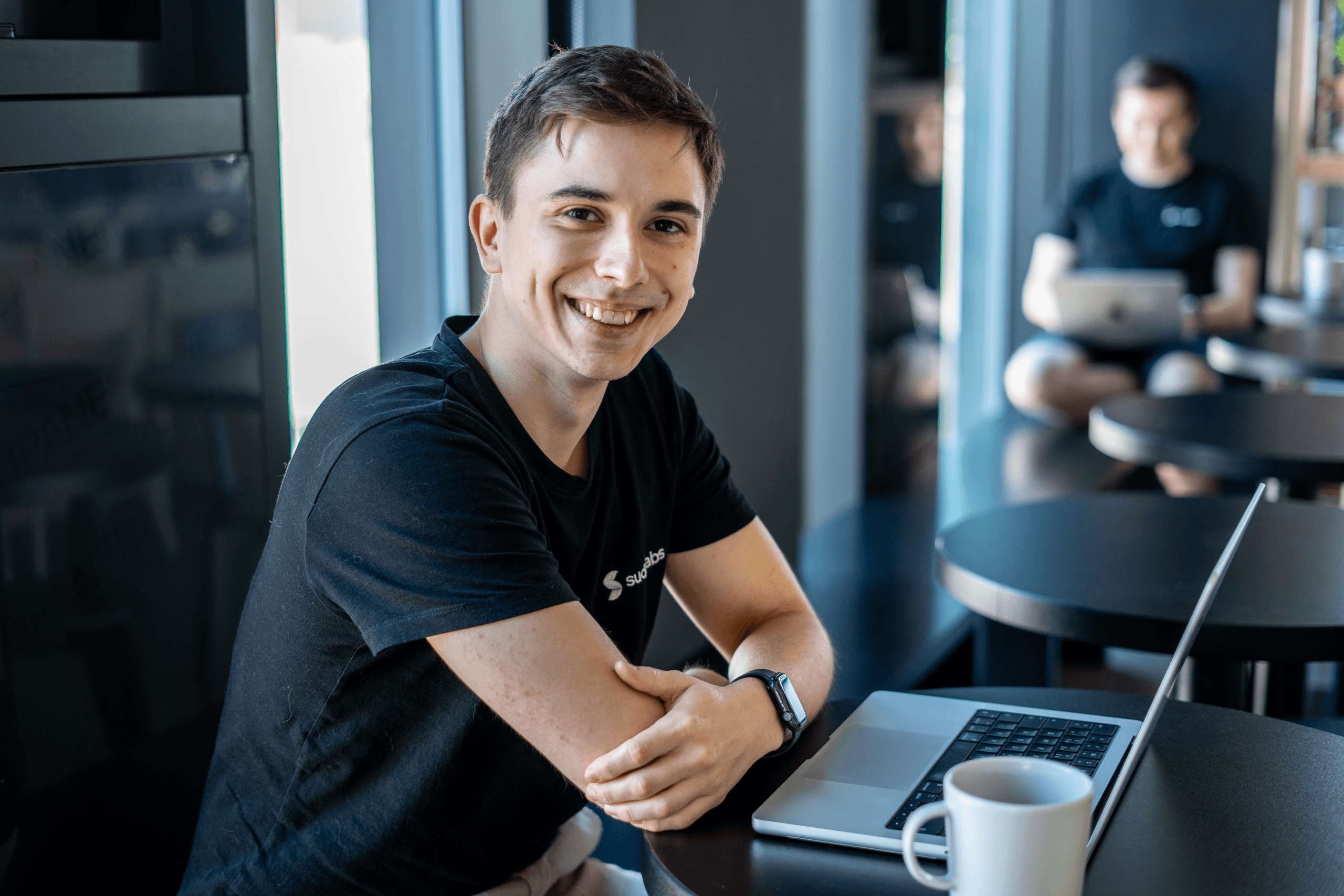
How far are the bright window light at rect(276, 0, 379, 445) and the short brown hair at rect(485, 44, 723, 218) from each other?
0.68m

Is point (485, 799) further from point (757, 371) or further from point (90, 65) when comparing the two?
point (757, 371)

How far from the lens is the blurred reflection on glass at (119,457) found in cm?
131

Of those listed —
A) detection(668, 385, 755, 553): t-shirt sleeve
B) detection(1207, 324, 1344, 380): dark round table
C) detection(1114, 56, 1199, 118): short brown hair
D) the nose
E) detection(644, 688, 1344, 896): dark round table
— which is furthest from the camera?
detection(1114, 56, 1199, 118): short brown hair

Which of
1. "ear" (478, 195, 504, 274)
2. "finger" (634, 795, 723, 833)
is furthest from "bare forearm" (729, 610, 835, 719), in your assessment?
"ear" (478, 195, 504, 274)

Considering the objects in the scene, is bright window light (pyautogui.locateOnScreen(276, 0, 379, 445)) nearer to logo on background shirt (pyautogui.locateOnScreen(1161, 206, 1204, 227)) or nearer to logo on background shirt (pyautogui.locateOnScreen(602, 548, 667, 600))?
logo on background shirt (pyautogui.locateOnScreen(602, 548, 667, 600))

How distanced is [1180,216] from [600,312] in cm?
399

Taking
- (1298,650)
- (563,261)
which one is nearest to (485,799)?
(563,261)

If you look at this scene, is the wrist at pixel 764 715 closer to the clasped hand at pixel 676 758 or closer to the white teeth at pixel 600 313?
the clasped hand at pixel 676 758

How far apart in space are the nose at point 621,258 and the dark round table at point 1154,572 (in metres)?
0.60

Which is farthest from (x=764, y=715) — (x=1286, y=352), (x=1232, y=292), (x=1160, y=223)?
(x=1160, y=223)

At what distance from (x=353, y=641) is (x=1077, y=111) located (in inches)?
192

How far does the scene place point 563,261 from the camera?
4.08 feet

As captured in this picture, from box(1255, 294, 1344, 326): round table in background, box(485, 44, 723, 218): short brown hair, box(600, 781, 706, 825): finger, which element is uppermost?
box(485, 44, 723, 218): short brown hair

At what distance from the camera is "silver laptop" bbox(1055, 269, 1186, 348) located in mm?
4145
